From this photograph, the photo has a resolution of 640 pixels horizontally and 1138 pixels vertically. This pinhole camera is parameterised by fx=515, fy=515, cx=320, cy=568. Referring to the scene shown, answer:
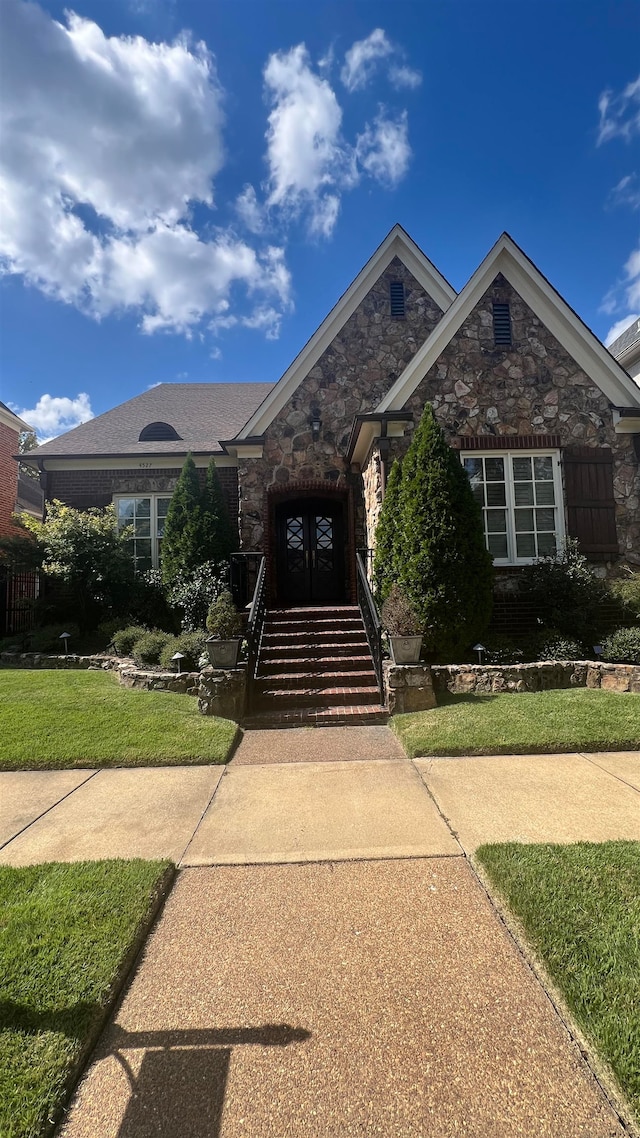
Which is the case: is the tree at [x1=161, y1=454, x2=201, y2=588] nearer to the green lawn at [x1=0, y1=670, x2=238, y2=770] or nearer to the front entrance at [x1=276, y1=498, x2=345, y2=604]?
the front entrance at [x1=276, y1=498, x2=345, y2=604]

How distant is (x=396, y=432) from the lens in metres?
8.77

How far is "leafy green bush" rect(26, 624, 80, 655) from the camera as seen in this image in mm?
9336

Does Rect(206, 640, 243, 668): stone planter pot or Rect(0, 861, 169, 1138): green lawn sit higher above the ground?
Rect(206, 640, 243, 668): stone planter pot

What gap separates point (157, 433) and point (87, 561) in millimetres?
3874

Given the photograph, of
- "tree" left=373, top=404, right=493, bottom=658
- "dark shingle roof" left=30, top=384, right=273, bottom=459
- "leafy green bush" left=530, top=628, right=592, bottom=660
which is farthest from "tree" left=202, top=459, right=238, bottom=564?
"leafy green bush" left=530, top=628, right=592, bottom=660

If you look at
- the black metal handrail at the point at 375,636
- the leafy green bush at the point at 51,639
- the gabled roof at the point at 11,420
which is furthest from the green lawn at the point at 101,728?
the gabled roof at the point at 11,420

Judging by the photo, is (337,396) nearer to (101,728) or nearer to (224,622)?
(224,622)

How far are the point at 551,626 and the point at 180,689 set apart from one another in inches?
229

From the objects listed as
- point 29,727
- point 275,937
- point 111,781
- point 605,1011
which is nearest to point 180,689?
point 29,727

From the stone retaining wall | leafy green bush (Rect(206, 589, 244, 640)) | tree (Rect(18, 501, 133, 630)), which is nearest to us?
leafy green bush (Rect(206, 589, 244, 640))

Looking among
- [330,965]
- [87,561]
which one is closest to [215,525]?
[87,561]

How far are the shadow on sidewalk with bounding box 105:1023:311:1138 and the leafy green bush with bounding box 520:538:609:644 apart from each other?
24.0ft

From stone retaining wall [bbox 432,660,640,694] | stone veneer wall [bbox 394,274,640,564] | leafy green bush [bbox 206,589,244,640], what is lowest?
stone retaining wall [bbox 432,660,640,694]

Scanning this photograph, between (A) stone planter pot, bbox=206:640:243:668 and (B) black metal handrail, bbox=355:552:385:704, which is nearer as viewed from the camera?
(A) stone planter pot, bbox=206:640:243:668
